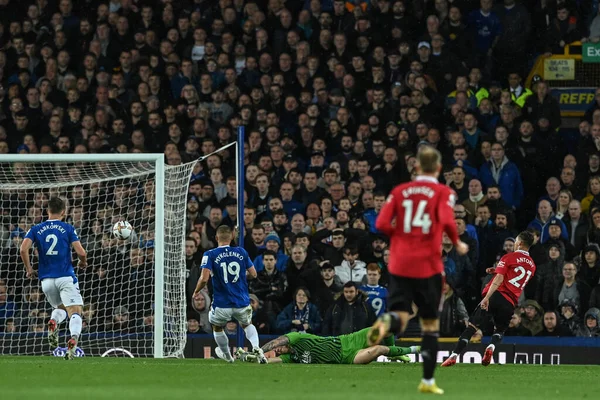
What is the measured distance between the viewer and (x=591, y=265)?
59.0 ft

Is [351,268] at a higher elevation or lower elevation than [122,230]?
lower

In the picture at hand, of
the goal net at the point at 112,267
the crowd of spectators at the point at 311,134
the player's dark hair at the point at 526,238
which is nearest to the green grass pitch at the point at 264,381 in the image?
the player's dark hair at the point at 526,238

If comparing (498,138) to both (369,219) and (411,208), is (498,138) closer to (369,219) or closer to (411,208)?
(369,219)

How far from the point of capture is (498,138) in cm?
2005

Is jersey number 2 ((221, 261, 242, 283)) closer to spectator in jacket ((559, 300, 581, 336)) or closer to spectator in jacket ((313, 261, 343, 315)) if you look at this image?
spectator in jacket ((313, 261, 343, 315))

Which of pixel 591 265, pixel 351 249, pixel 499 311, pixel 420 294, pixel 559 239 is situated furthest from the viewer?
pixel 351 249

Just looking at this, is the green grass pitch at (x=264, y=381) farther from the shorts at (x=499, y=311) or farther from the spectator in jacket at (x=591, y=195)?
the spectator in jacket at (x=591, y=195)

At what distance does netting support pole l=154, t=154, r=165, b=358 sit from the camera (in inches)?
675

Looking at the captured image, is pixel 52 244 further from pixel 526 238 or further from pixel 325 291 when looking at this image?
pixel 526 238

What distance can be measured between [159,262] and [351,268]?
287 cm

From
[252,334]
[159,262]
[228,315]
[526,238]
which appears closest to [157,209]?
[159,262]

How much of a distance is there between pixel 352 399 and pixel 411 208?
1675mm

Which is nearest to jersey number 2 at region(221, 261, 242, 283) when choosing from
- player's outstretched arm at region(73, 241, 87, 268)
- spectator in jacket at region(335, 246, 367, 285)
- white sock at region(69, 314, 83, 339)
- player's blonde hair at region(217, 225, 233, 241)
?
player's blonde hair at region(217, 225, 233, 241)

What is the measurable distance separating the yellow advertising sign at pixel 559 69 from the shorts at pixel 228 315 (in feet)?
29.5
